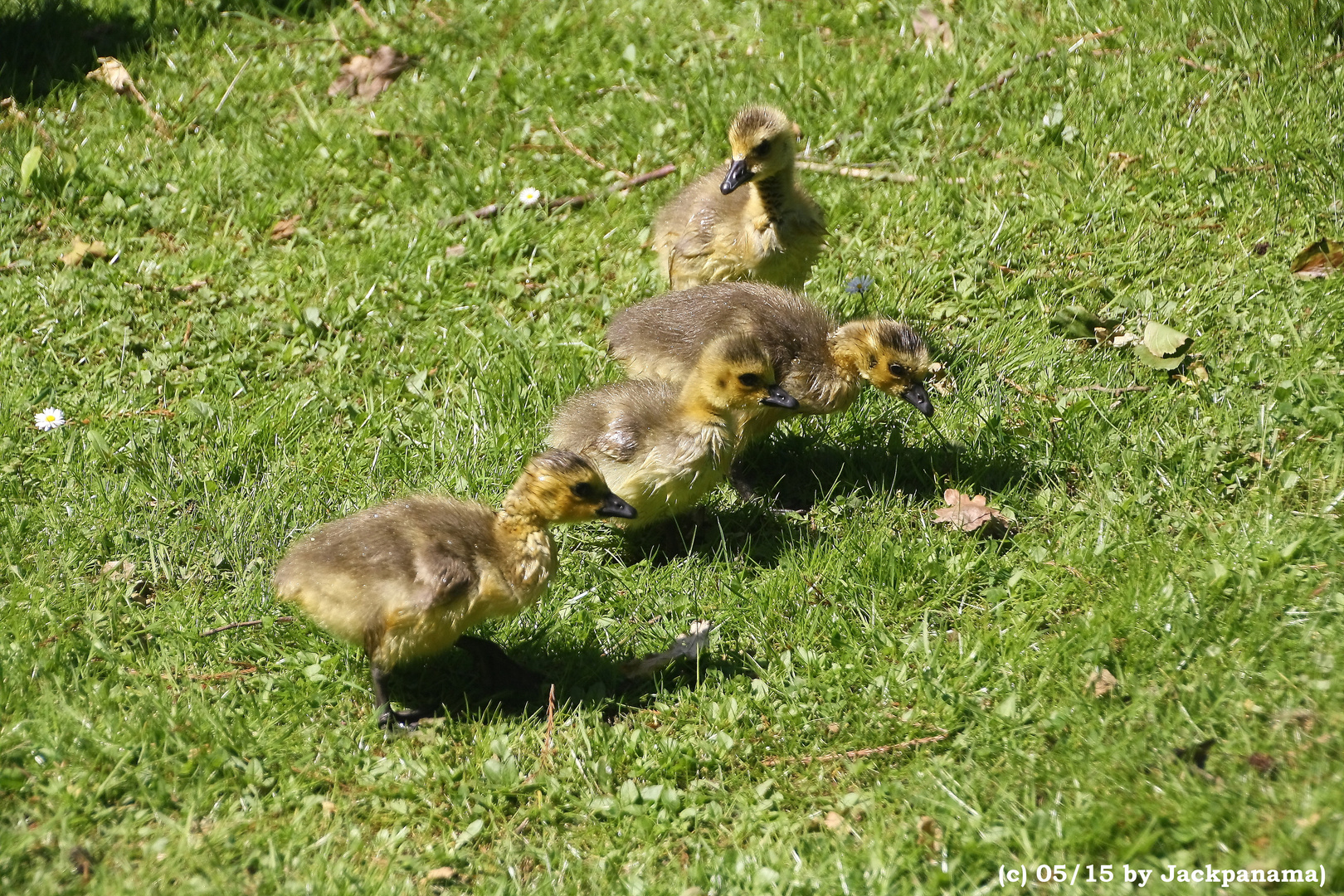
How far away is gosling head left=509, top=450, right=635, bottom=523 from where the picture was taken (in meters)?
4.20

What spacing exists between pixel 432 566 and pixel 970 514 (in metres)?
2.21

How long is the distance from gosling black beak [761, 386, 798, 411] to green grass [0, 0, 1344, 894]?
20.5 inches

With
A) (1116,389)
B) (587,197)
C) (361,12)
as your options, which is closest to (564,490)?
(1116,389)

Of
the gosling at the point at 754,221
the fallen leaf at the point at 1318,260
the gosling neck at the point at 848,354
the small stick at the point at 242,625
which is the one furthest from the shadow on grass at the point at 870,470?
Answer: the small stick at the point at 242,625

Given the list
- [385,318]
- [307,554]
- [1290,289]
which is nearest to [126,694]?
[307,554]

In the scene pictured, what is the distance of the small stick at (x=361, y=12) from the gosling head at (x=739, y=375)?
4.83 metres

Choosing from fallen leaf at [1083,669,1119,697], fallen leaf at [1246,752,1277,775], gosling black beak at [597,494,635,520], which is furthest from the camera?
gosling black beak at [597,494,635,520]

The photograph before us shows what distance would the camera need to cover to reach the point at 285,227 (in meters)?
7.12

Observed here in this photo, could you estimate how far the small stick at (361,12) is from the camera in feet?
27.7

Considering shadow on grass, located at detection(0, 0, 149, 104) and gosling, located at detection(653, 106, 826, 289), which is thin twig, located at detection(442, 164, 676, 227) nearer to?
gosling, located at detection(653, 106, 826, 289)

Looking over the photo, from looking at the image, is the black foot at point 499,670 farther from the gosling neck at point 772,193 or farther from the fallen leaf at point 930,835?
the gosling neck at point 772,193

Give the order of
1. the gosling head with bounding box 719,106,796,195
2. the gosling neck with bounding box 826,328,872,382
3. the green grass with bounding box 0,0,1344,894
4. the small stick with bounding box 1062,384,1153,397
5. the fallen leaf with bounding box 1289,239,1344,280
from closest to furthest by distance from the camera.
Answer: the green grass with bounding box 0,0,1344,894
the gosling neck with bounding box 826,328,872,382
the small stick with bounding box 1062,384,1153,397
the fallen leaf with bounding box 1289,239,1344,280
the gosling head with bounding box 719,106,796,195

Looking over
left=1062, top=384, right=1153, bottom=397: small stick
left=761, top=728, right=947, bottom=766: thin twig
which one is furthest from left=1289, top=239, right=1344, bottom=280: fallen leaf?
left=761, top=728, right=947, bottom=766: thin twig

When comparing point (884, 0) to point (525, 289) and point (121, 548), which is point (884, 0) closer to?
point (525, 289)
